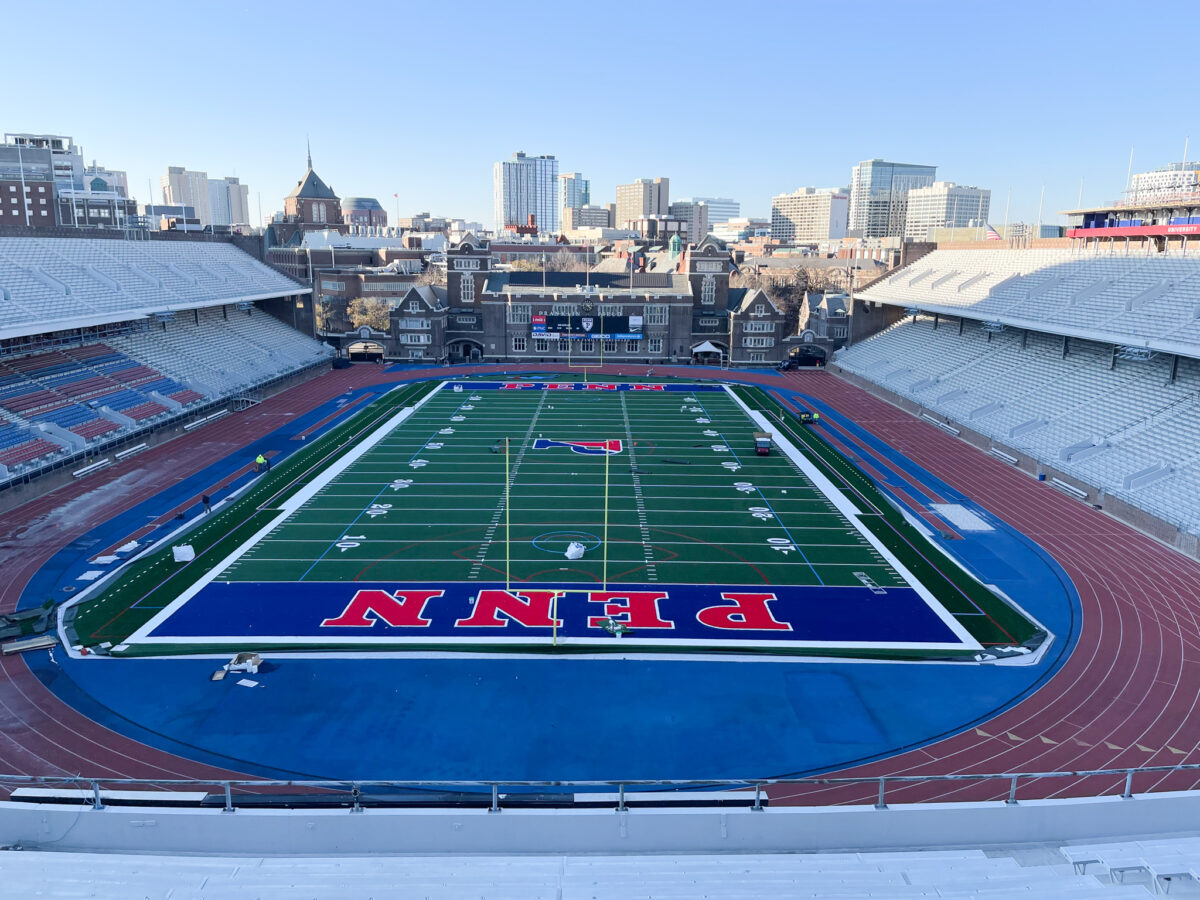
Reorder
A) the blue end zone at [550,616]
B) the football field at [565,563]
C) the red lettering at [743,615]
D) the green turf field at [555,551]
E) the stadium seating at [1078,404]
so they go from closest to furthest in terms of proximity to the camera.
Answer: the blue end zone at [550,616] → the football field at [565,563] → the green turf field at [555,551] → the red lettering at [743,615] → the stadium seating at [1078,404]

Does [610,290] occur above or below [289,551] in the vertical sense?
above

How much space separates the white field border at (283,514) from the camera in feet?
64.1

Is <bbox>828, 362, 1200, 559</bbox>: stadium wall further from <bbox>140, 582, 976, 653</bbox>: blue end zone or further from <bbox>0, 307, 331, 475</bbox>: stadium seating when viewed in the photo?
<bbox>0, 307, 331, 475</bbox>: stadium seating

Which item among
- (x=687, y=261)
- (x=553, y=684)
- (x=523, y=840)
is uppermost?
(x=687, y=261)

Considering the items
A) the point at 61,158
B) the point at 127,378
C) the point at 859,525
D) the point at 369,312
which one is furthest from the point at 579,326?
the point at 61,158

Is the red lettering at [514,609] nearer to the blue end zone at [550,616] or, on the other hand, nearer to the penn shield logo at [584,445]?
the blue end zone at [550,616]

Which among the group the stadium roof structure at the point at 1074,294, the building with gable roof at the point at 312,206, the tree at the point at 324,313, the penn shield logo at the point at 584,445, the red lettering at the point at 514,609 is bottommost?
the red lettering at the point at 514,609

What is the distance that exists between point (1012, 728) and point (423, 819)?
1303 centimetres

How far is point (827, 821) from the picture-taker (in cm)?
718

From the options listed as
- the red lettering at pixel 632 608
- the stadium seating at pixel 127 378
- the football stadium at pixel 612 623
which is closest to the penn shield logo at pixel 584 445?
the football stadium at pixel 612 623

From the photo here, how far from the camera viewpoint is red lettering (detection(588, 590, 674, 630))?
65.6 ft

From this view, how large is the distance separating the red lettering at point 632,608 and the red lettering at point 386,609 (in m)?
4.22

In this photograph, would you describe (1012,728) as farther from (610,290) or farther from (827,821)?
(610,290)

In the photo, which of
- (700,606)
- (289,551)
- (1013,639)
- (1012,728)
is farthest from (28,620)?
(1013,639)
